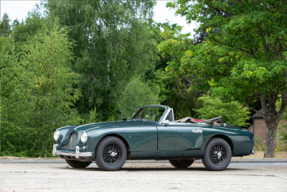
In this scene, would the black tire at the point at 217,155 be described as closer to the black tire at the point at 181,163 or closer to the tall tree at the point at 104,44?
the black tire at the point at 181,163

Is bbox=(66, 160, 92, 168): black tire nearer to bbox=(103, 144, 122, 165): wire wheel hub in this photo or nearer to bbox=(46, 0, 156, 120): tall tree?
bbox=(103, 144, 122, 165): wire wheel hub

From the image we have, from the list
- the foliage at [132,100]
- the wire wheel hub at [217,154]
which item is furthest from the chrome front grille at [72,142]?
the foliage at [132,100]

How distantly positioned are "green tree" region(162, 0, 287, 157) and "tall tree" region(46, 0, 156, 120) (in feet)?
40.2

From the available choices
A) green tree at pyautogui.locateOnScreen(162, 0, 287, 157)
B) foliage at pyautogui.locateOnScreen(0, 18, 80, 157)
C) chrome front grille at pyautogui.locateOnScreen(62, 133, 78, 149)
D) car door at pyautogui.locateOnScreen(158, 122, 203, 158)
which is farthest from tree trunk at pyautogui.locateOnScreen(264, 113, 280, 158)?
chrome front grille at pyautogui.locateOnScreen(62, 133, 78, 149)

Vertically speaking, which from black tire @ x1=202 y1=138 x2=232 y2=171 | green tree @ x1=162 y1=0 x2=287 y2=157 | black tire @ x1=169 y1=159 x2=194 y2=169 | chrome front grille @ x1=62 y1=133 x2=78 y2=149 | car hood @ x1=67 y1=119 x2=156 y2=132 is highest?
green tree @ x1=162 y1=0 x2=287 y2=157

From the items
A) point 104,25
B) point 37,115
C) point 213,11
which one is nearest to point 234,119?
point 104,25

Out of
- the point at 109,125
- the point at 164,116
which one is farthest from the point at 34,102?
the point at 164,116

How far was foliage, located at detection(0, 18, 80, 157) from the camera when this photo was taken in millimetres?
16500

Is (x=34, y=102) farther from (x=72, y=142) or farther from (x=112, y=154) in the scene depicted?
(x=112, y=154)

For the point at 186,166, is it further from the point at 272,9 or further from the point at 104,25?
the point at 104,25

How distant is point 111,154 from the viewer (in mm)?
9250

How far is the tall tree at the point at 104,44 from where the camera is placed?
3209 cm

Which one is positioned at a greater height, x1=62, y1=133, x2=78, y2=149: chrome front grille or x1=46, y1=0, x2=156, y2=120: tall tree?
x1=46, y1=0, x2=156, y2=120: tall tree

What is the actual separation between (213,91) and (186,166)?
758 cm
